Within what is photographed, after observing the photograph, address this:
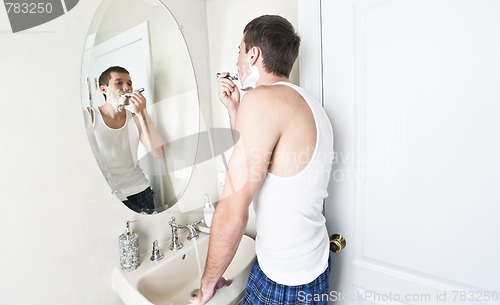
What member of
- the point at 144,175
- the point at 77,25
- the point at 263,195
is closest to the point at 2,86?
the point at 77,25

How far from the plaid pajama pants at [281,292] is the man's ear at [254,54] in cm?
70

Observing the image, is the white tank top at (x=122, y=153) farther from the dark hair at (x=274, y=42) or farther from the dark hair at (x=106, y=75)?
the dark hair at (x=274, y=42)

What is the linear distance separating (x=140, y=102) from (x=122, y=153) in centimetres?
21

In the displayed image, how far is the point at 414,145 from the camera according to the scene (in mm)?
771

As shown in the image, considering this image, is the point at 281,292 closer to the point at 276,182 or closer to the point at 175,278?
the point at 276,182

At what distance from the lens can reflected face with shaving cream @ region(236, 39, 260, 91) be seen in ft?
2.69

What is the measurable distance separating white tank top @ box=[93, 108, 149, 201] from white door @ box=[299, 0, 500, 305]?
2.41 feet

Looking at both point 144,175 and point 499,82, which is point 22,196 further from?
point 499,82

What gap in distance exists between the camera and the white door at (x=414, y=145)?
68cm

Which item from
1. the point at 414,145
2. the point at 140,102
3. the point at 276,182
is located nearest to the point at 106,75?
the point at 140,102

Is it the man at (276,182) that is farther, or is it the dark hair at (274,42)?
the dark hair at (274,42)

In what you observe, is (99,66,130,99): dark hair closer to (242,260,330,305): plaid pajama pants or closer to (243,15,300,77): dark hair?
(243,15,300,77): dark hair

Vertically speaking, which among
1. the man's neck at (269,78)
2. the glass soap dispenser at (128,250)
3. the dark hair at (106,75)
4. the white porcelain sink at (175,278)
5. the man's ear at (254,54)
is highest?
the man's ear at (254,54)

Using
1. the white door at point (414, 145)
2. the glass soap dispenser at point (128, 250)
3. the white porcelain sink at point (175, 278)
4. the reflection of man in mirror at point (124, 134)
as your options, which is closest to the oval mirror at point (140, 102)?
the reflection of man in mirror at point (124, 134)
